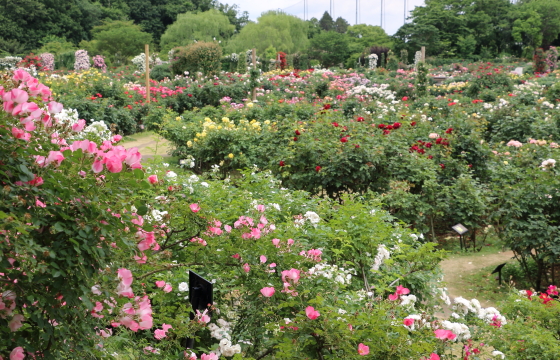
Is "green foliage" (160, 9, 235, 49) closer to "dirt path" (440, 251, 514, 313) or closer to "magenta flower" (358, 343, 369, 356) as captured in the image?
"dirt path" (440, 251, 514, 313)

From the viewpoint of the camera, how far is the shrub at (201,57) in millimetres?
18766

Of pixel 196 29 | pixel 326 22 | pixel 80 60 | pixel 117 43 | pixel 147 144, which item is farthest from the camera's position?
pixel 326 22

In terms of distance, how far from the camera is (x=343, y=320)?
193 cm

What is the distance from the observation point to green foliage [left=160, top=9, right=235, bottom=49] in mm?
44656

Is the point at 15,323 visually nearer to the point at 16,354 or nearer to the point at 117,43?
the point at 16,354

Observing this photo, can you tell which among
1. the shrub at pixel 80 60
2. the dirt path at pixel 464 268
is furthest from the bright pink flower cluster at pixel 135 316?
the shrub at pixel 80 60

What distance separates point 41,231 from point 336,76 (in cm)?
1770

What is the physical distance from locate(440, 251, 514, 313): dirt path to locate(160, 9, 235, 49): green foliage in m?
40.9

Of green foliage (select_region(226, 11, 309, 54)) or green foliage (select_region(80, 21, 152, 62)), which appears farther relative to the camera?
green foliage (select_region(226, 11, 309, 54))

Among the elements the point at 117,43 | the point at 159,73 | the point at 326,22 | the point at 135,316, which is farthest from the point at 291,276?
the point at 326,22

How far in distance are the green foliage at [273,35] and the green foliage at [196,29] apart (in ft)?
5.70

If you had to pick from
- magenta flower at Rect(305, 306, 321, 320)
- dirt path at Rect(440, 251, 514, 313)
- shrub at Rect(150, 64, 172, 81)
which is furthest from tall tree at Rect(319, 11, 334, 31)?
magenta flower at Rect(305, 306, 321, 320)

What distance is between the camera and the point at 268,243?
8.12 feet

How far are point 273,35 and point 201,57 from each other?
27387mm
